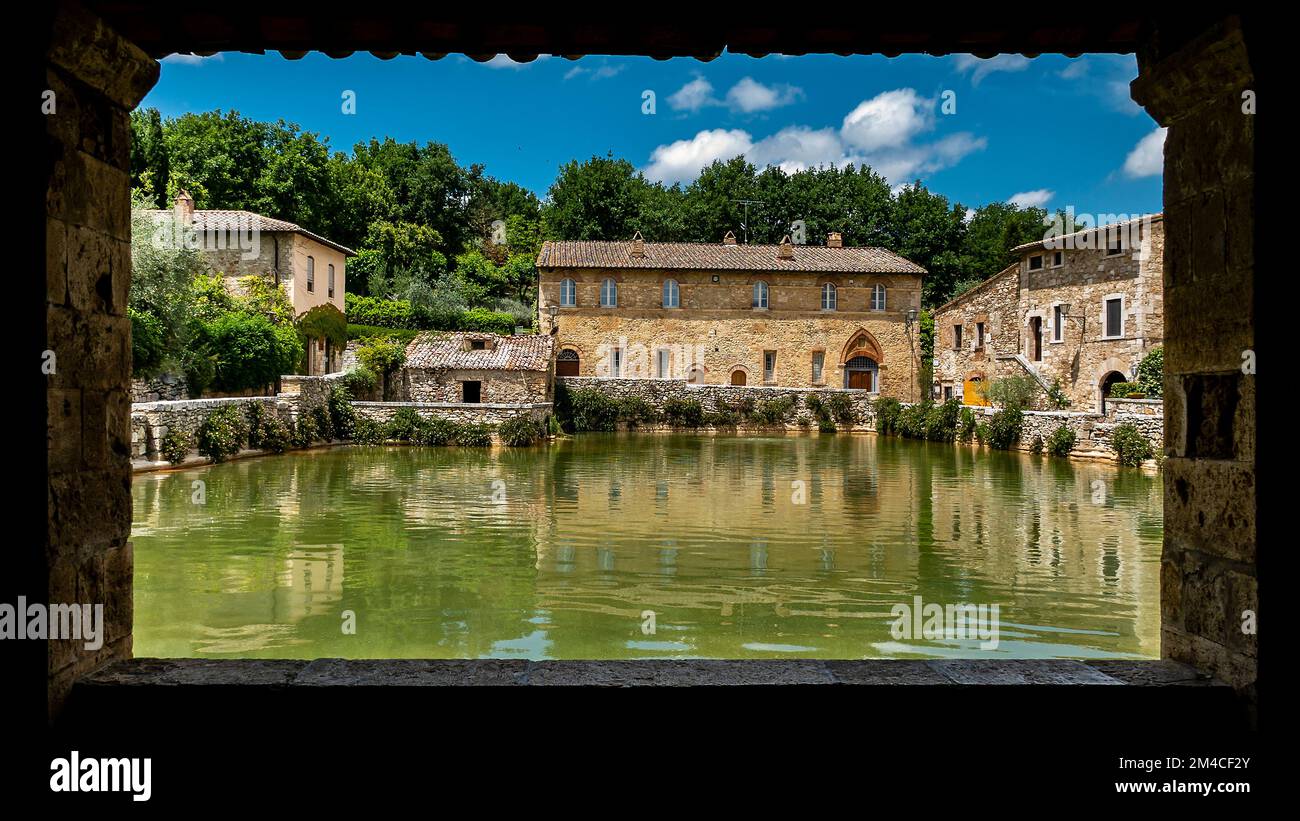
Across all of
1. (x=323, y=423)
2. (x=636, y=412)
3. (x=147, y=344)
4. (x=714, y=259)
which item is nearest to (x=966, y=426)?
(x=636, y=412)

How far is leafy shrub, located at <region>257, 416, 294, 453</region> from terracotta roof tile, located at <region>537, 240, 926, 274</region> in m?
16.4

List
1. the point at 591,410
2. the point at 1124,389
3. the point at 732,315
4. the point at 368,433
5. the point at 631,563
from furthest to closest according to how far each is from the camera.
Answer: the point at 732,315 → the point at 591,410 → the point at 1124,389 → the point at 368,433 → the point at 631,563

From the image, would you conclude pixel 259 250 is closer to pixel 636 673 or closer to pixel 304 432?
pixel 304 432

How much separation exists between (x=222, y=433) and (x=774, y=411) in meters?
19.9

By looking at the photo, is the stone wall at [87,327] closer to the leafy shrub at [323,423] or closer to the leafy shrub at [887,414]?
the leafy shrub at [323,423]

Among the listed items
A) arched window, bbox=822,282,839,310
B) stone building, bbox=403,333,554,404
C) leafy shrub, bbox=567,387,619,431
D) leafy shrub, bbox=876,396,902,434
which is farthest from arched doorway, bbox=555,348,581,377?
leafy shrub, bbox=876,396,902,434

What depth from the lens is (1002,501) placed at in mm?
14773

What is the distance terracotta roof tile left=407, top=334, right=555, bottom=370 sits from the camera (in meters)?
28.3

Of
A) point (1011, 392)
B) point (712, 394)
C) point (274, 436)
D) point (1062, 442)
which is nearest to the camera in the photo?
point (274, 436)

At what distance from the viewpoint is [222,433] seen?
19.1 m

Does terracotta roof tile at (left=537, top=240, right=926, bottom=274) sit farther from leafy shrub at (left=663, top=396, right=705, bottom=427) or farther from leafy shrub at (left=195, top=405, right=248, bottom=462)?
leafy shrub at (left=195, top=405, right=248, bottom=462)

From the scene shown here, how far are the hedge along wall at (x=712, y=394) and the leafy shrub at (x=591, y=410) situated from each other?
0.32 meters

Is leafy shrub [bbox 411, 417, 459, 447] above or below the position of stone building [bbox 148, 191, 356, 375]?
below
